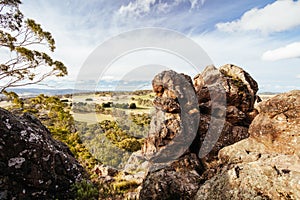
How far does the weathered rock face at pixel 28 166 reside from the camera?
650 cm

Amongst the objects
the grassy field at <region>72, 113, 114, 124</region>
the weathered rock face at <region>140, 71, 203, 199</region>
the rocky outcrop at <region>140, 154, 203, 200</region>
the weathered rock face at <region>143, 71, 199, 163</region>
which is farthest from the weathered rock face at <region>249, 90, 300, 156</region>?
the grassy field at <region>72, 113, 114, 124</region>

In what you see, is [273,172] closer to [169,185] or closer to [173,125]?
[169,185]

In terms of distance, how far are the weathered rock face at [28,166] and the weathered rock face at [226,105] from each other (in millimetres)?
13184

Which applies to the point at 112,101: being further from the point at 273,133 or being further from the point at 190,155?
the point at 273,133

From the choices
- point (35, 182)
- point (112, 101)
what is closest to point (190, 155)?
point (35, 182)

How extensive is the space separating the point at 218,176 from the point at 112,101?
51.5 meters

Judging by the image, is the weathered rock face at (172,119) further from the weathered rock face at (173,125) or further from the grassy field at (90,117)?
the grassy field at (90,117)

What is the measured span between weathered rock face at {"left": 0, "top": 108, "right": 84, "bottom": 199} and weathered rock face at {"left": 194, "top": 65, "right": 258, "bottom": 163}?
13.2 m

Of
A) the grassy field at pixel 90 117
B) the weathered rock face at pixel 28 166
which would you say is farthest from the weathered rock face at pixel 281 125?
the grassy field at pixel 90 117

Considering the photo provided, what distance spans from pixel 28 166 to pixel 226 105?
57.4ft

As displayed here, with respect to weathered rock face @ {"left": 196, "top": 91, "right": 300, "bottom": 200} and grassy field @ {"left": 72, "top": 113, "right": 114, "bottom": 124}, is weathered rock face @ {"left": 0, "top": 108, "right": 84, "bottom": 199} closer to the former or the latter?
weathered rock face @ {"left": 196, "top": 91, "right": 300, "bottom": 200}

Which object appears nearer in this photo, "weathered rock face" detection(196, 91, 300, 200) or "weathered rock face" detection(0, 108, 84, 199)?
"weathered rock face" detection(196, 91, 300, 200)

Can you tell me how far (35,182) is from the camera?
22.1ft

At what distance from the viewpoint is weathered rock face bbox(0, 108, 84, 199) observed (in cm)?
650
